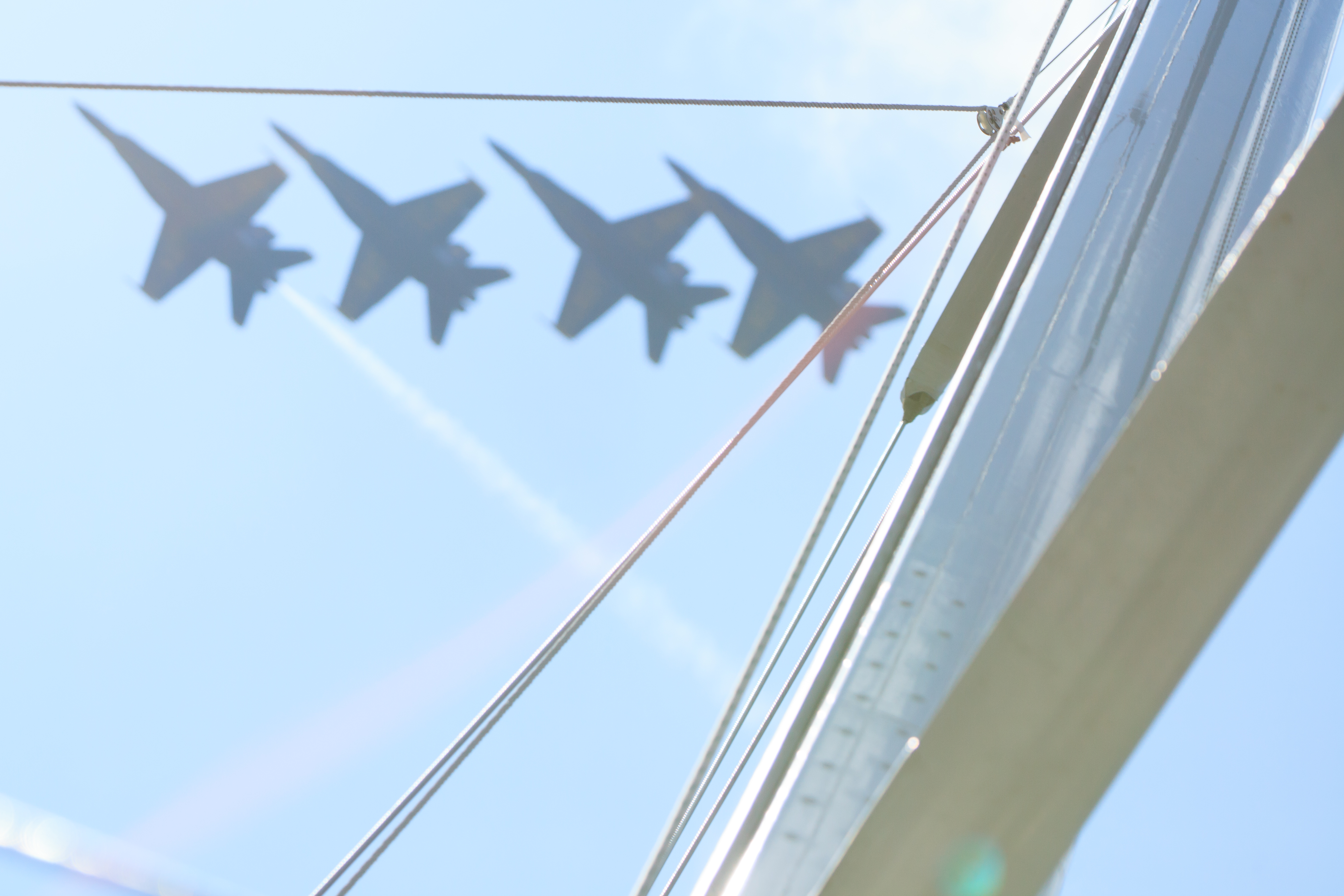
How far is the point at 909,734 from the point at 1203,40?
306 centimetres

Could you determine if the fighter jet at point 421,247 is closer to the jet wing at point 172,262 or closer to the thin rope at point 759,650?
the jet wing at point 172,262

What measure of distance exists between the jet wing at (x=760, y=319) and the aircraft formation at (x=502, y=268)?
4cm

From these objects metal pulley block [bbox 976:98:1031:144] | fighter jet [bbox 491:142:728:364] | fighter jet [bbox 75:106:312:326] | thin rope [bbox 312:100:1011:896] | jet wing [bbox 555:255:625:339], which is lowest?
thin rope [bbox 312:100:1011:896]

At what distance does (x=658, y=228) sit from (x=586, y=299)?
11.1ft

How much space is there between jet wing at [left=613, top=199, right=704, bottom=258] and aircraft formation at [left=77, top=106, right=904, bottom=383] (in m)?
0.03

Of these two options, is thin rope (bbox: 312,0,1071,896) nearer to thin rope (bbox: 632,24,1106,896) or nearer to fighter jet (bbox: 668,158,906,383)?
thin rope (bbox: 632,24,1106,896)

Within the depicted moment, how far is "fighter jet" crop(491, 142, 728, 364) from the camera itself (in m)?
27.8

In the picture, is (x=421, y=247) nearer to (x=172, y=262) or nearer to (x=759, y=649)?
(x=172, y=262)

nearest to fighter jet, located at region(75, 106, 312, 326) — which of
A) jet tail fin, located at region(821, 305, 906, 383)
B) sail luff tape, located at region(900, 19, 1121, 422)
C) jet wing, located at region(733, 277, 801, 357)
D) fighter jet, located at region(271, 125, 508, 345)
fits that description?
fighter jet, located at region(271, 125, 508, 345)

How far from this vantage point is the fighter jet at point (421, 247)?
2833 centimetres

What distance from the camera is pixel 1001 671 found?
68.8 inches

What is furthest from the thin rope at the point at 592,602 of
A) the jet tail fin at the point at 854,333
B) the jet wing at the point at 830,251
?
the jet wing at the point at 830,251

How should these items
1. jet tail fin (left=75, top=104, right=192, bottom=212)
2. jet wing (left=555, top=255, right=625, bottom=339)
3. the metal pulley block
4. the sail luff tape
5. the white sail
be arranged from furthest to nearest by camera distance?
1. jet wing (left=555, top=255, right=625, bottom=339)
2. jet tail fin (left=75, top=104, right=192, bottom=212)
3. the metal pulley block
4. the sail luff tape
5. the white sail

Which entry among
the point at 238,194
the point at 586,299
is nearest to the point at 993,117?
the point at 586,299
